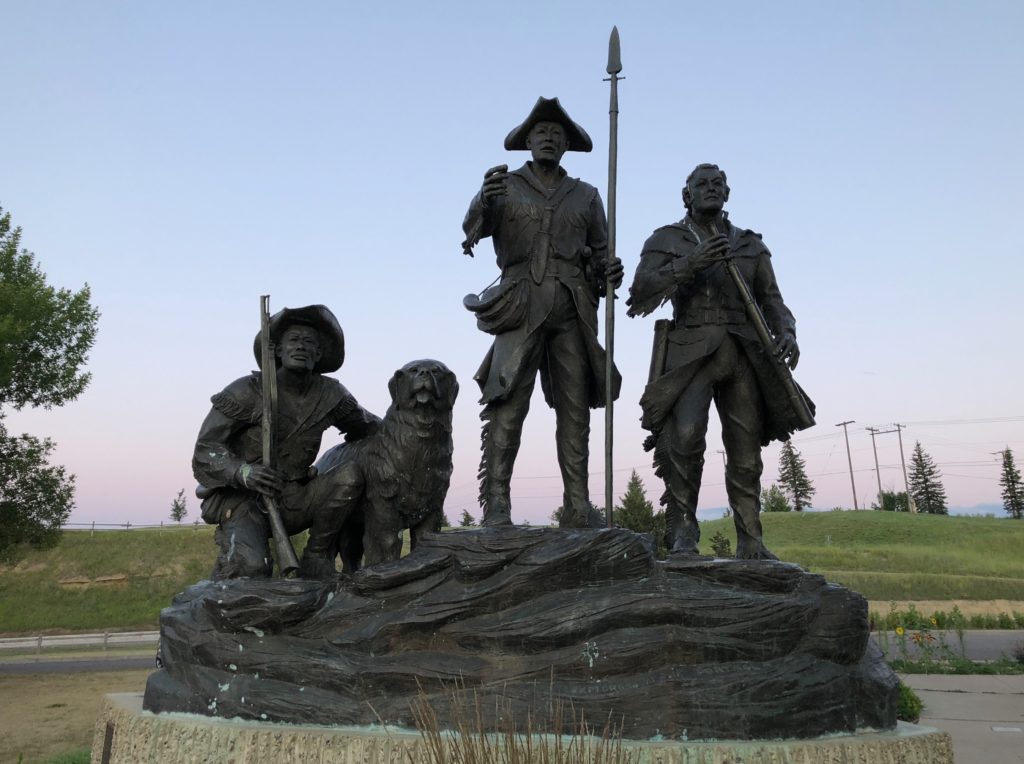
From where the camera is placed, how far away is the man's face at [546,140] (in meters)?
5.60

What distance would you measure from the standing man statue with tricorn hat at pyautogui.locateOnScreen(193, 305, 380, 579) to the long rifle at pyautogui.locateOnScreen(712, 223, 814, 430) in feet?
8.86

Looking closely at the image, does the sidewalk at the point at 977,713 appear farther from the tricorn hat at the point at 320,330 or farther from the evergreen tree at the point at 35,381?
the evergreen tree at the point at 35,381

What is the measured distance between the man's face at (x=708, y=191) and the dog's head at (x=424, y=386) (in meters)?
2.07

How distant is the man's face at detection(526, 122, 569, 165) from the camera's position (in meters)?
5.60

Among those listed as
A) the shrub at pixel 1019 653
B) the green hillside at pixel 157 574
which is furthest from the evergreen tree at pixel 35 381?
the shrub at pixel 1019 653

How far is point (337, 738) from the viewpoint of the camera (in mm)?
4066

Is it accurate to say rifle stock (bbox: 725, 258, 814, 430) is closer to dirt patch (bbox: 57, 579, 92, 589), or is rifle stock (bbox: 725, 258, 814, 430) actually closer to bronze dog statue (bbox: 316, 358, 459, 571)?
bronze dog statue (bbox: 316, 358, 459, 571)

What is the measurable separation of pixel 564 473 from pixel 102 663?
13.5 meters

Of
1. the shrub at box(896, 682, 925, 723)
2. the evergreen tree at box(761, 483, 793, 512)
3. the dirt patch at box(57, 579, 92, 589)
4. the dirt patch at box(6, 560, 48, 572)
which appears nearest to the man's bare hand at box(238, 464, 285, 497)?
the shrub at box(896, 682, 925, 723)

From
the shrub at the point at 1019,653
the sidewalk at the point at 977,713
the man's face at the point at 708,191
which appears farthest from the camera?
the shrub at the point at 1019,653

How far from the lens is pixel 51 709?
10.9 meters

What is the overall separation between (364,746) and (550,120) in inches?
159

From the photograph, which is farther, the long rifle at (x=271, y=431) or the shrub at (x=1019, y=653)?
the shrub at (x=1019, y=653)

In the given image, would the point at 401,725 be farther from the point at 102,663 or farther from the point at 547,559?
the point at 102,663
